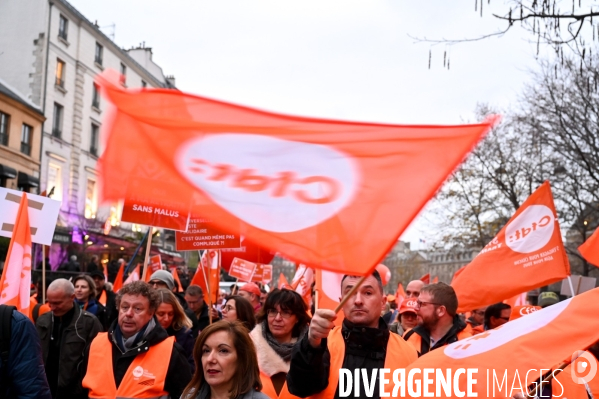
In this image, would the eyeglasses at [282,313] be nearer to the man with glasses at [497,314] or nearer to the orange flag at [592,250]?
the man with glasses at [497,314]

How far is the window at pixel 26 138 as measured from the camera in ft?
124

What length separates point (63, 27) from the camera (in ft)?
138

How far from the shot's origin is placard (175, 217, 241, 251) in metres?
8.61

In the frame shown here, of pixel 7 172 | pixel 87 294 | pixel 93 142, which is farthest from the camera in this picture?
pixel 93 142

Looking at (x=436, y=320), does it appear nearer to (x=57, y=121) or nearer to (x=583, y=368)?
(x=583, y=368)

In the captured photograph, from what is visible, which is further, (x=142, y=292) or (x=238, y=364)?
(x=142, y=292)

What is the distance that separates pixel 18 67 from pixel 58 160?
5.84m

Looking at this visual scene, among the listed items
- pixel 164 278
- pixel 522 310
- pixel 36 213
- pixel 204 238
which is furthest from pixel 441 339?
pixel 36 213

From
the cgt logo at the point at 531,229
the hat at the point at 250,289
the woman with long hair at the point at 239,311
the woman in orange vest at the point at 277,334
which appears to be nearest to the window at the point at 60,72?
the hat at the point at 250,289

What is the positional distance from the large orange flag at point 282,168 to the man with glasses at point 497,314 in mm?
4211

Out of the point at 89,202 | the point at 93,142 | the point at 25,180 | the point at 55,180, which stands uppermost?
the point at 93,142

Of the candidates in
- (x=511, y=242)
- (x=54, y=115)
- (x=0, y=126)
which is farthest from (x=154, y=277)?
(x=54, y=115)

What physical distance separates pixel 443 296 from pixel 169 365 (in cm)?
233

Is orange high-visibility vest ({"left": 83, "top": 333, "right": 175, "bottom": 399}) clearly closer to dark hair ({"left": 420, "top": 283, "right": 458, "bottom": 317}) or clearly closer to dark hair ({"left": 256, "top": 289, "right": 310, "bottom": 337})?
dark hair ({"left": 256, "top": 289, "right": 310, "bottom": 337})
